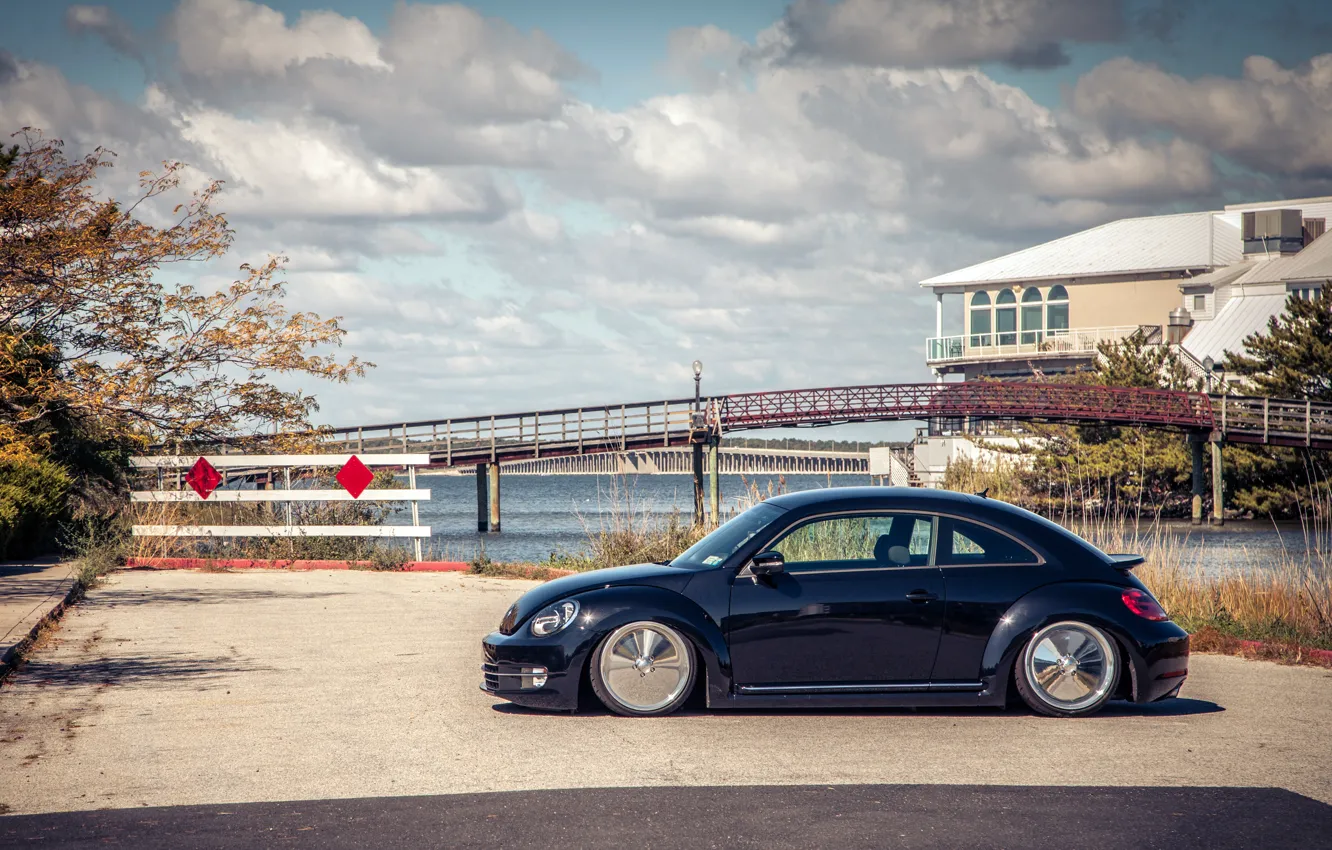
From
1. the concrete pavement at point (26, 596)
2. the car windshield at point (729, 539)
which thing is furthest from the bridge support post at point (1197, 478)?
the car windshield at point (729, 539)

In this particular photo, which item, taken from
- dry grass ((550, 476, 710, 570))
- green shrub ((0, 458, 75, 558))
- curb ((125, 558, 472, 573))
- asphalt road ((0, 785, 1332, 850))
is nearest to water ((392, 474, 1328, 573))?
dry grass ((550, 476, 710, 570))

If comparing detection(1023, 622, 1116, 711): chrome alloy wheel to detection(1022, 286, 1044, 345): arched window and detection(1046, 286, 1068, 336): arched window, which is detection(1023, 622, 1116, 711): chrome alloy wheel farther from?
detection(1046, 286, 1068, 336): arched window

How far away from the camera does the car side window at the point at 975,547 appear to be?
8562 mm

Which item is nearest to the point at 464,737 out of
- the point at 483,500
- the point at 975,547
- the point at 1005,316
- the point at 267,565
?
the point at 975,547

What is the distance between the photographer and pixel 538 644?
8.41 m

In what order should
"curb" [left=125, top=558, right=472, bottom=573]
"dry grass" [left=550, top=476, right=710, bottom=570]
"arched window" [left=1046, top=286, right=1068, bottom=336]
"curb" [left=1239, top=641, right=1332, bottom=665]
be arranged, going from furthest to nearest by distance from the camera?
"arched window" [left=1046, top=286, right=1068, bottom=336] → "curb" [left=125, top=558, right=472, bottom=573] → "dry grass" [left=550, top=476, right=710, bottom=570] → "curb" [left=1239, top=641, right=1332, bottom=665]

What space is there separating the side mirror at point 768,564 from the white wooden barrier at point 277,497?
470 inches

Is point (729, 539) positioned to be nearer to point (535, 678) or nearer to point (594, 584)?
point (594, 584)

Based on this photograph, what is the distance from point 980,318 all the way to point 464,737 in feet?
236

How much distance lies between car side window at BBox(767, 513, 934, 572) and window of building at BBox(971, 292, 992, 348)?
6975cm

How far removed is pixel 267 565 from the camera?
19625 mm

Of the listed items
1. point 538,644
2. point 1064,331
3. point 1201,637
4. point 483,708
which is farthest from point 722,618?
point 1064,331

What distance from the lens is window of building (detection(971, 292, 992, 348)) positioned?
76.6 m

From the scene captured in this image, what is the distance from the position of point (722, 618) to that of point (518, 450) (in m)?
48.7
